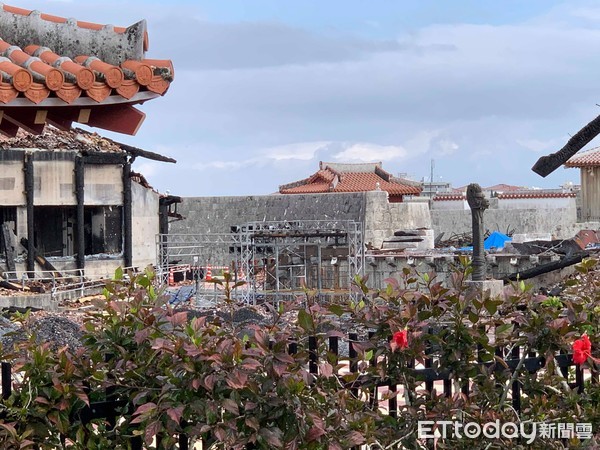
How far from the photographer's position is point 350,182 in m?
43.8

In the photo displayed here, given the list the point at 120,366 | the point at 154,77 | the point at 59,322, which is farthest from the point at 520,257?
the point at 120,366

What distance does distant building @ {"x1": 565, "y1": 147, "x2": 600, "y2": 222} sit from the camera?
38.5m

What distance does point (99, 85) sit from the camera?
5.00 metres

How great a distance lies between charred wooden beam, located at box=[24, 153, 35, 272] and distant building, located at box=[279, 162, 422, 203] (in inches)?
645

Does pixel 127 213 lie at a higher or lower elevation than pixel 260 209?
lower

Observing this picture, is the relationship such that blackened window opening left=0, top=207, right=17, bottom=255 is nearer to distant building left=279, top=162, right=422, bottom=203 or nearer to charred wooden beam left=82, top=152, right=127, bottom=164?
charred wooden beam left=82, top=152, right=127, bottom=164

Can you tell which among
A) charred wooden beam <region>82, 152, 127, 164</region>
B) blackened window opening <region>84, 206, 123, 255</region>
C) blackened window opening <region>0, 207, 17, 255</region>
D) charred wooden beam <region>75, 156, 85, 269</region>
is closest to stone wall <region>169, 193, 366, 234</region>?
blackened window opening <region>84, 206, 123, 255</region>

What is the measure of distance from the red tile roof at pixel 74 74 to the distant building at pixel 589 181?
1364 inches

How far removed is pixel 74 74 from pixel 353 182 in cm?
3902

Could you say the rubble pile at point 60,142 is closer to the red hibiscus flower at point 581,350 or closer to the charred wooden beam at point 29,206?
the charred wooden beam at point 29,206

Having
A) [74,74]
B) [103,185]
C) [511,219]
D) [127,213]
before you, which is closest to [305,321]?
[74,74]

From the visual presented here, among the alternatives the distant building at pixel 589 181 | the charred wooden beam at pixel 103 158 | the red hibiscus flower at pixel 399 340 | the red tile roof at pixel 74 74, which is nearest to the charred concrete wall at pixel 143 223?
the charred wooden beam at pixel 103 158

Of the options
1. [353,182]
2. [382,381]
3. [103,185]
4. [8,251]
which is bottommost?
[382,381]

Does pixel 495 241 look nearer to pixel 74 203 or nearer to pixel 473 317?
Answer: pixel 74 203
